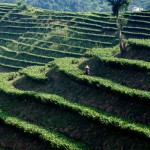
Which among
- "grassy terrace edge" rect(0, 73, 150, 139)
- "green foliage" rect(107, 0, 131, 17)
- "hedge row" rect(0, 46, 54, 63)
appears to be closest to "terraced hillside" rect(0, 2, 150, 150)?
"grassy terrace edge" rect(0, 73, 150, 139)

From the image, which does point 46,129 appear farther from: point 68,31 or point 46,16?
point 46,16

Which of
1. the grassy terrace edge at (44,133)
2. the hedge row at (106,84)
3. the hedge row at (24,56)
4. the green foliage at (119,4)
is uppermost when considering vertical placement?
the green foliage at (119,4)

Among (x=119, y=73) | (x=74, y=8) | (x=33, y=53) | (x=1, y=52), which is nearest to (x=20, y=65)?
(x=33, y=53)

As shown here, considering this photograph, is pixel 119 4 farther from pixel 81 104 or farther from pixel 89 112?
pixel 89 112

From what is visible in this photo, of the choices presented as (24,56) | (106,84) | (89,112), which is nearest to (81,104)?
(106,84)

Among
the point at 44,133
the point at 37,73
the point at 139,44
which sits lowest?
the point at 44,133

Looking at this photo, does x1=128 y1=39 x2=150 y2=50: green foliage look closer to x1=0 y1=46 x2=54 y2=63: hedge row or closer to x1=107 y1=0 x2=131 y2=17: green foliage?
x1=107 y1=0 x2=131 y2=17: green foliage

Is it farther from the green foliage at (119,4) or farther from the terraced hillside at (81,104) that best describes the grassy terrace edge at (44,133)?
the green foliage at (119,4)

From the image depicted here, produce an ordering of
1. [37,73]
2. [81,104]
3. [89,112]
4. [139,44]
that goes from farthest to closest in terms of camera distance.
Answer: [37,73], [139,44], [81,104], [89,112]

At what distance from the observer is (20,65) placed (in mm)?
61062

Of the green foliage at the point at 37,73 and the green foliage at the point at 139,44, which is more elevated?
the green foliage at the point at 139,44

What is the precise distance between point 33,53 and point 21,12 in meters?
22.7

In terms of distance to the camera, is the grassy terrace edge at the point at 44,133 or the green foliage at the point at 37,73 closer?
the grassy terrace edge at the point at 44,133

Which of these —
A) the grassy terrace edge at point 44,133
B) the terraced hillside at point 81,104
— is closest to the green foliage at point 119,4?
the terraced hillside at point 81,104
